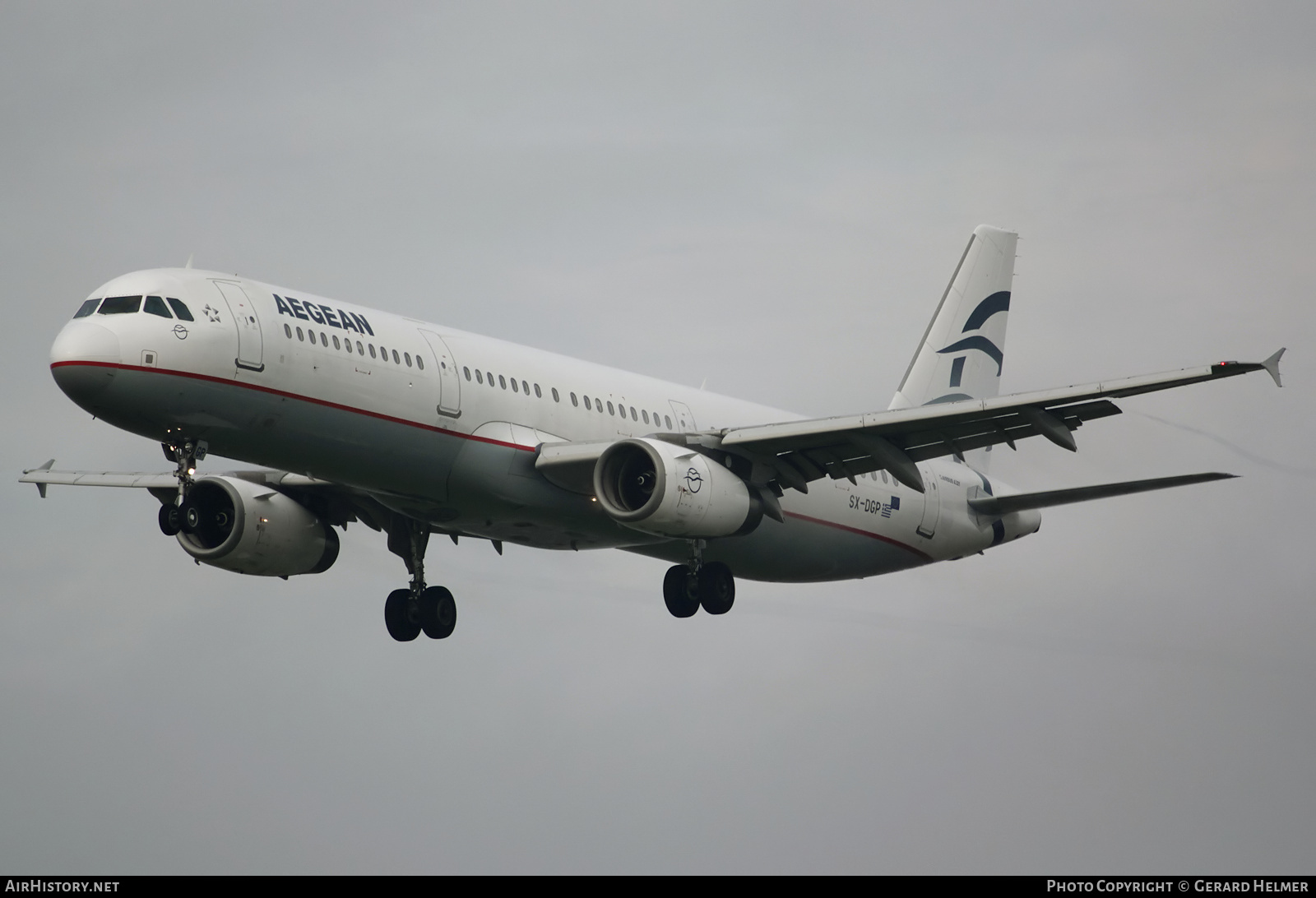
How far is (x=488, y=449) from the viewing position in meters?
33.9

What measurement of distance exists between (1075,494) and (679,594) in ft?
32.1

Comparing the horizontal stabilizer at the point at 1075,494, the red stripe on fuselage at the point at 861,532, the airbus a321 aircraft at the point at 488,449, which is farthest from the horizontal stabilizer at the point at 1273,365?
the red stripe on fuselage at the point at 861,532

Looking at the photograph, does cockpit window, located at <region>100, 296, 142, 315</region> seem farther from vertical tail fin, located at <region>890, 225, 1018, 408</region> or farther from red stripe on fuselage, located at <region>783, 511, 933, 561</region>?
vertical tail fin, located at <region>890, 225, 1018, 408</region>

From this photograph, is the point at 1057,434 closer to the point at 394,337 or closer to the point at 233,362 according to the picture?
the point at 394,337

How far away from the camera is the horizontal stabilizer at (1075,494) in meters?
34.2

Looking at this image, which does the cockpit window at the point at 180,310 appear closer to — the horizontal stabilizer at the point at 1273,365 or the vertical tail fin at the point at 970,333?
the horizontal stabilizer at the point at 1273,365

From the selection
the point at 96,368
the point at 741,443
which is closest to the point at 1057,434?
the point at 741,443

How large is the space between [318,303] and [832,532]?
14.6m

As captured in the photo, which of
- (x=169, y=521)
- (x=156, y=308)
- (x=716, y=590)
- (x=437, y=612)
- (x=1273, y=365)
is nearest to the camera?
(x=1273, y=365)

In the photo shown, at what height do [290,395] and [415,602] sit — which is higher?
[415,602]

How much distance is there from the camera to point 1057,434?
32219 millimetres

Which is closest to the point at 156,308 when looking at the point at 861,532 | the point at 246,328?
the point at 246,328

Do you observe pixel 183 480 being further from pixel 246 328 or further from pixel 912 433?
pixel 912 433

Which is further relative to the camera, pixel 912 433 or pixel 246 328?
pixel 912 433
